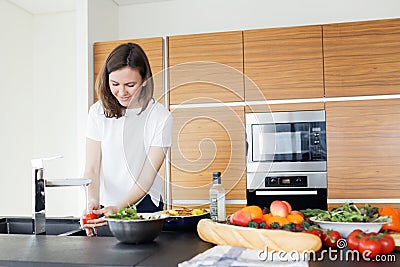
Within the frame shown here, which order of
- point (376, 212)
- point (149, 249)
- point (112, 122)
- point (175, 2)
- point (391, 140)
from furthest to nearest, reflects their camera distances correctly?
1. point (175, 2)
2. point (391, 140)
3. point (112, 122)
4. point (376, 212)
5. point (149, 249)

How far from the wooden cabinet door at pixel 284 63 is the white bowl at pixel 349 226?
197 cm

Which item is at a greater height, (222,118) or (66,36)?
(66,36)

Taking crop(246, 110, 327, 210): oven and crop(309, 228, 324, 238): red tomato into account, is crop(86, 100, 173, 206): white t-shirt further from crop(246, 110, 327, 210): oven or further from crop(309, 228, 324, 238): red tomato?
crop(246, 110, 327, 210): oven

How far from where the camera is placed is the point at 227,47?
3.46 meters

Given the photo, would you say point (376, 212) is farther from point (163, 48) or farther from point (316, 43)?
point (163, 48)

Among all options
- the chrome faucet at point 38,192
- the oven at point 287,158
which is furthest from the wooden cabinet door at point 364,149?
the chrome faucet at point 38,192

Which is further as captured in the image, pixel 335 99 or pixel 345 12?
pixel 345 12

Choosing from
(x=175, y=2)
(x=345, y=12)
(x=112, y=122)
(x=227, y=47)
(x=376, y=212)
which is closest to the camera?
(x=376, y=212)

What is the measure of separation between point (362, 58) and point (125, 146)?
1788 millimetres

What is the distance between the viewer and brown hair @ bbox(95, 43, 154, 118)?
6.89 feet

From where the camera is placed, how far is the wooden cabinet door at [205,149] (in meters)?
3.37

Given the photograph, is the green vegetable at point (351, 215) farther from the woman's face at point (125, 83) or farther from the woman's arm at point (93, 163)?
the woman's arm at point (93, 163)

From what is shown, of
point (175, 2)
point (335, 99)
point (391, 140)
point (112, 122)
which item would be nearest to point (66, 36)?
point (175, 2)

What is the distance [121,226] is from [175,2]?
288 centimetres
